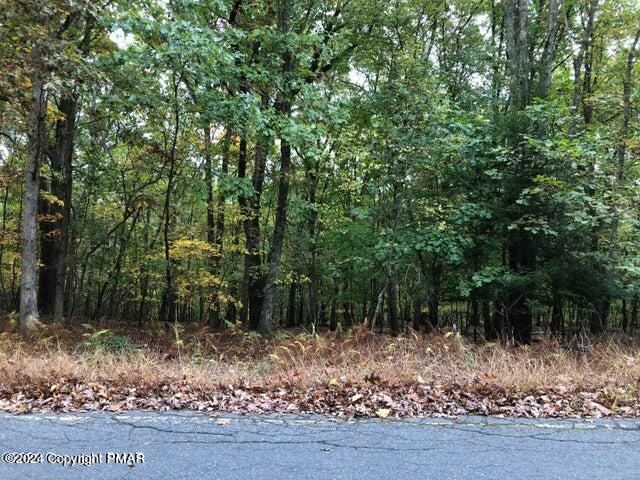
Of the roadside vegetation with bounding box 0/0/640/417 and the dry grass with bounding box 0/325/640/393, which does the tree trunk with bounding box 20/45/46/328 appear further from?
the dry grass with bounding box 0/325/640/393

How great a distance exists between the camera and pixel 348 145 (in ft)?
43.5

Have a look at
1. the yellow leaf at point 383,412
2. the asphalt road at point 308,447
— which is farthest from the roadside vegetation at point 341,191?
the asphalt road at point 308,447

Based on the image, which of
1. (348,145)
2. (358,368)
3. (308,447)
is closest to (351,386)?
(358,368)

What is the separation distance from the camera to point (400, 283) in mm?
15047

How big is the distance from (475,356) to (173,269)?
1022 cm

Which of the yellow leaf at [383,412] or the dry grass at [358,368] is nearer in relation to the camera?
the yellow leaf at [383,412]

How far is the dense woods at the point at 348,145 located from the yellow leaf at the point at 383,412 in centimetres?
658

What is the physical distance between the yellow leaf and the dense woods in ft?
21.6

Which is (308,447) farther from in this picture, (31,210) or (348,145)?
(348,145)

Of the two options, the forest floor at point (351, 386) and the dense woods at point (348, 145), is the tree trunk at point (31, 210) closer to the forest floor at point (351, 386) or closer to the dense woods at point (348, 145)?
the dense woods at point (348, 145)

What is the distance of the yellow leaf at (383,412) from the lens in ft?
15.6

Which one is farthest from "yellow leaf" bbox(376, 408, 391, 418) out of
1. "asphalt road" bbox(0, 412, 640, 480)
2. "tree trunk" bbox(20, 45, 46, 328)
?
"tree trunk" bbox(20, 45, 46, 328)

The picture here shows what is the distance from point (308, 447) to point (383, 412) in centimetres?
116

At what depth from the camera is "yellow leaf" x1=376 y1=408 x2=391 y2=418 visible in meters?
4.74
